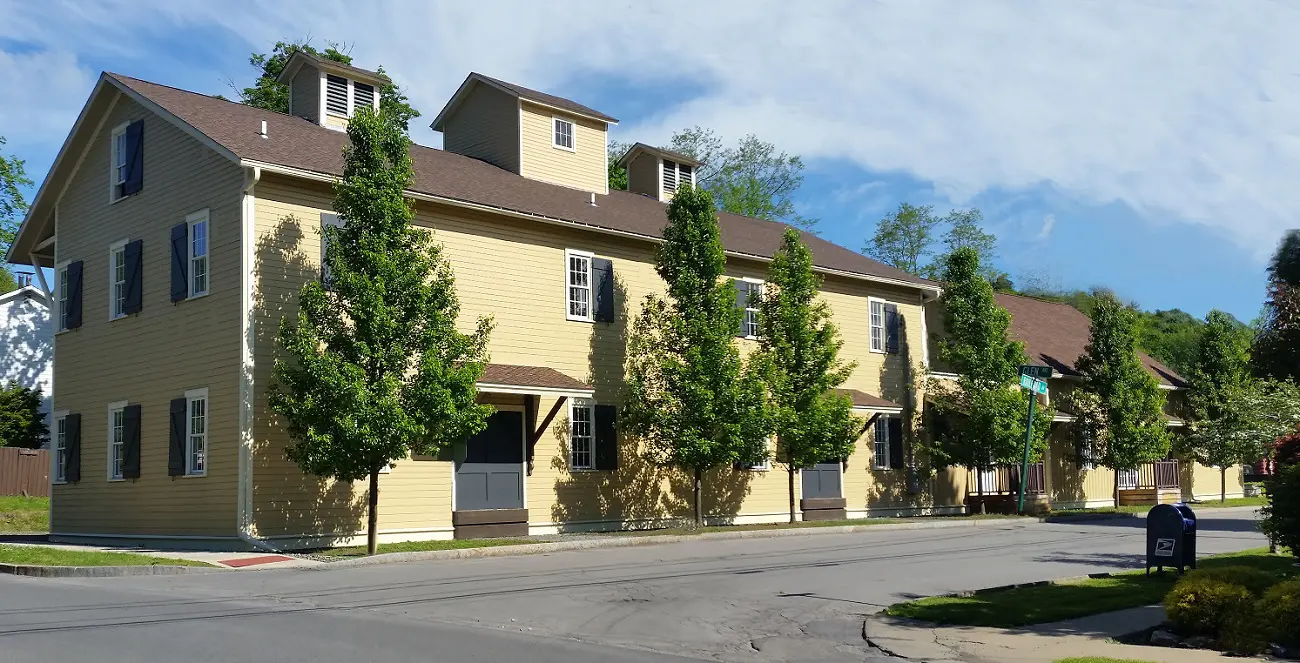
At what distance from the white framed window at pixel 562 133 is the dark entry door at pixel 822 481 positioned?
10.2 meters

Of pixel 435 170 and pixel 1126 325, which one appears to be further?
pixel 1126 325

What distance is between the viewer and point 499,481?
944 inches

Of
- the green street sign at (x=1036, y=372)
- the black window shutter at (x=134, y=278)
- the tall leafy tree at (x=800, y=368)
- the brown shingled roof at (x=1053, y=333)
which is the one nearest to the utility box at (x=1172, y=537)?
the tall leafy tree at (x=800, y=368)

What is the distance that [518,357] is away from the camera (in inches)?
958

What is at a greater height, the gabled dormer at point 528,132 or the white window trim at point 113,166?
the gabled dormer at point 528,132

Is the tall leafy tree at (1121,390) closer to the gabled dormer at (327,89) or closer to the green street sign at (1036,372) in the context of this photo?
the green street sign at (1036,372)

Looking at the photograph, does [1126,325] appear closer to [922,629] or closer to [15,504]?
[922,629]

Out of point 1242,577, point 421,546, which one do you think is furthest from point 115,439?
point 1242,577

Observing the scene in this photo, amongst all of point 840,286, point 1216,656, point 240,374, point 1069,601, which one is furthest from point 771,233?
point 1216,656

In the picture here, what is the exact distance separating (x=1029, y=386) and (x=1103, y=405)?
24.3 ft

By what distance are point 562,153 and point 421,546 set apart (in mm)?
12180

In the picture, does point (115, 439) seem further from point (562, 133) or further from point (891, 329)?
point (891, 329)

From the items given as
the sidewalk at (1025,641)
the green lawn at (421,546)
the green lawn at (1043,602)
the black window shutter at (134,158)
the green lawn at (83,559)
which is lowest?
the sidewalk at (1025,641)

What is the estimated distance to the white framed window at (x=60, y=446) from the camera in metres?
26.2
